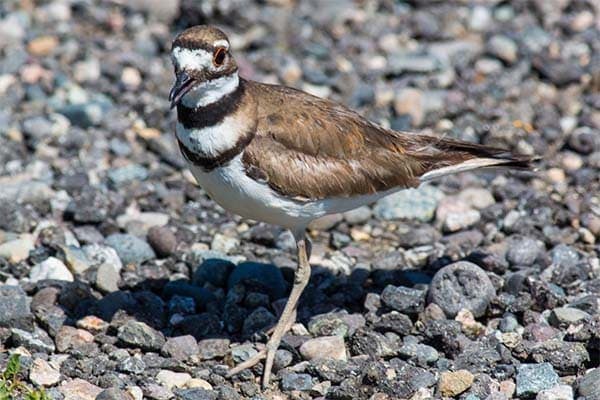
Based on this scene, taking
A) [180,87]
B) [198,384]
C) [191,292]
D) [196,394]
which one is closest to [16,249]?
[191,292]

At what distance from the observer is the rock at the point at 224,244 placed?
8680 mm

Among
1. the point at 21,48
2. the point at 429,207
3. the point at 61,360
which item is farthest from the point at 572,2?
→ the point at 61,360

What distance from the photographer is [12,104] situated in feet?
34.4

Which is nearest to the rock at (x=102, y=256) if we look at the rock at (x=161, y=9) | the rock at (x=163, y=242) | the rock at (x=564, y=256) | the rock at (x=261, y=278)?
the rock at (x=163, y=242)

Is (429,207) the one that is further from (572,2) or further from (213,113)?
(572,2)

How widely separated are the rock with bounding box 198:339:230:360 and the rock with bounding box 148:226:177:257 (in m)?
1.22

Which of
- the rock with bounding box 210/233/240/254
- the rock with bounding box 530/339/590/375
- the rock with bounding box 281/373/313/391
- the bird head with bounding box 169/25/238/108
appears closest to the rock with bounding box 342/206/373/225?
the rock with bounding box 210/233/240/254

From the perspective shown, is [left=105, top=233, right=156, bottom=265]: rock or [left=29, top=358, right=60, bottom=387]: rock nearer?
[left=29, top=358, right=60, bottom=387]: rock

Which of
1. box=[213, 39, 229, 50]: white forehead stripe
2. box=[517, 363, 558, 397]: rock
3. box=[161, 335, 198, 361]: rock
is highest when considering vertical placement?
box=[213, 39, 229, 50]: white forehead stripe

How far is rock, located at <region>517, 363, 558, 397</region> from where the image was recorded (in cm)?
686

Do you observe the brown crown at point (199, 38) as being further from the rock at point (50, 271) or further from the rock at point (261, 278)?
the rock at point (50, 271)

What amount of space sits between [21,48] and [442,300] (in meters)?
5.66

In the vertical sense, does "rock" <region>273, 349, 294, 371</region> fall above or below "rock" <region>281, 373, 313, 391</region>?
below

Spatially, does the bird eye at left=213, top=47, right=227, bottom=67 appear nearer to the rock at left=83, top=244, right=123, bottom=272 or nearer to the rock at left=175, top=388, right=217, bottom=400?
the rock at left=175, top=388, right=217, bottom=400
